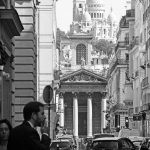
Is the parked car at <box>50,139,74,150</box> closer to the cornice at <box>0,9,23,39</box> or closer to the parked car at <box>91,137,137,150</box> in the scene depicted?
the parked car at <box>91,137,137,150</box>

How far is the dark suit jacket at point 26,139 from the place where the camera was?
989 centimetres

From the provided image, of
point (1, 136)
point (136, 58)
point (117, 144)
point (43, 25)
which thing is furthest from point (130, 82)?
point (1, 136)

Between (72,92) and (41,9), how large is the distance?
13981 cm

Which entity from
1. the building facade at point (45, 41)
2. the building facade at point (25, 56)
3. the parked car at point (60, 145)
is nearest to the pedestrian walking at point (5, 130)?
the parked car at point (60, 145)

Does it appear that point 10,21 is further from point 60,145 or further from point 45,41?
point 45,41

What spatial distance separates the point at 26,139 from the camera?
9922 mm

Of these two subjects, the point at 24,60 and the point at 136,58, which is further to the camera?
the point at 136,58

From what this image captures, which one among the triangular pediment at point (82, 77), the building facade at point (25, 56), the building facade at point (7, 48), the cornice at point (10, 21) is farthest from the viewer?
the triangular pediment at point (82, 77)

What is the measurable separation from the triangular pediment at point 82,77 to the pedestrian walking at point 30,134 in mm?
179310

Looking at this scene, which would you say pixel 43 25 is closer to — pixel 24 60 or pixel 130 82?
pixel 24 60

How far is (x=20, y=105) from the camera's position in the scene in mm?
35250

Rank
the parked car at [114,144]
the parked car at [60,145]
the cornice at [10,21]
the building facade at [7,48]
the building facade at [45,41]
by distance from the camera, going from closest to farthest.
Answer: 1. the cornice at [10,21]
2. the building facade at [7,48]
3. the parked car at [114,144]
4. the parked car at [60,145]
5. the building facade at [45,41]

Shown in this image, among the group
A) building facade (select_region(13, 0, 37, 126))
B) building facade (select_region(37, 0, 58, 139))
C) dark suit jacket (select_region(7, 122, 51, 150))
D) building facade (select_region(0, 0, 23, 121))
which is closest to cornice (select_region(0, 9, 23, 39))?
building facade (select_region(0, 0, 23, 121))

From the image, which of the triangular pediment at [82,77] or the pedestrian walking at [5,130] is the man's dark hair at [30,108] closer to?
the pedestrian walking at [5,130]
